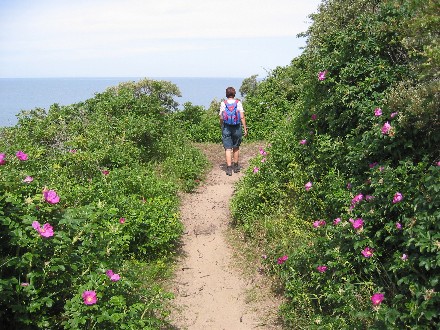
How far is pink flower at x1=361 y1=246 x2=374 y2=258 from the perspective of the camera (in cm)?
374

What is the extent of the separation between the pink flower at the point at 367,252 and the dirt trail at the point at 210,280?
1.22m

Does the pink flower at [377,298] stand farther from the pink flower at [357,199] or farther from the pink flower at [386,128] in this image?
the pink flower at [386,128]

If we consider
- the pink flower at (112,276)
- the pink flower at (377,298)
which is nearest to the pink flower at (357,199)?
the pink flower at (377,298)

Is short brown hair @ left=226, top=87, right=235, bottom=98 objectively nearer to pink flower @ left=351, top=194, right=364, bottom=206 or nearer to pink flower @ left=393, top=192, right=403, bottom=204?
pink flower @ left=351, top=194, right=364, bottom=206

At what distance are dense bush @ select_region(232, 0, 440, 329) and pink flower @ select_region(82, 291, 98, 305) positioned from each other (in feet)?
6.34

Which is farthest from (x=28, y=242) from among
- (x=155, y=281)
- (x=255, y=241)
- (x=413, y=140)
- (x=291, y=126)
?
(x=291, y=126)

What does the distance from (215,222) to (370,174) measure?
3.02 meters

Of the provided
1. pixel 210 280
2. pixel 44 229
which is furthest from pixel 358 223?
pixel 44 229

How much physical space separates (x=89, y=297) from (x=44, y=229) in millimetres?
618

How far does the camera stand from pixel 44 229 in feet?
10.2

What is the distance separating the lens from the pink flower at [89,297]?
Answer: 10.5 feet

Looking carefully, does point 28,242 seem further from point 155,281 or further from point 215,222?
point 215,222

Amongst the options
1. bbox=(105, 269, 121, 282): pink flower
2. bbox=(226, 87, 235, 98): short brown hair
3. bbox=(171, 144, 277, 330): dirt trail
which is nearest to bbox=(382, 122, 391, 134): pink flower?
bbox=(171, 144, 277, 330): dirt trail

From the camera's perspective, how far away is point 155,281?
5016 millimetres
